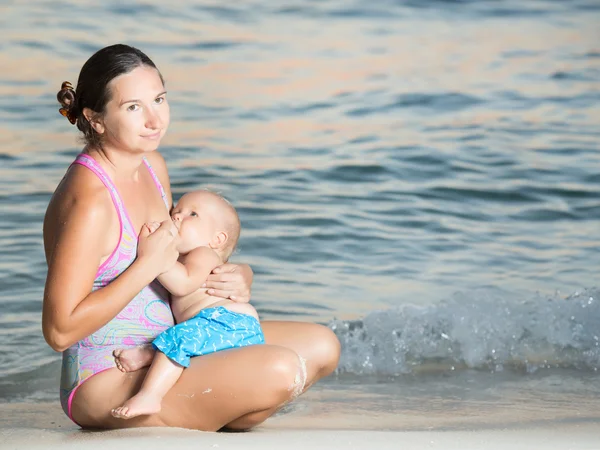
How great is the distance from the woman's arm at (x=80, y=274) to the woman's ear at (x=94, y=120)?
0.60 feet

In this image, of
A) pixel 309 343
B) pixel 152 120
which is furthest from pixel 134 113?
pixel 309 343

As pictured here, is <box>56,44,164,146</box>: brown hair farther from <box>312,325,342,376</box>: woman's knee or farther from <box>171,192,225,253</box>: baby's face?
<box>312,325,342,376</box>: woman's knee

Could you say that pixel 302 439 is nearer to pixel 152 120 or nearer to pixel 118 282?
pixel 118 282

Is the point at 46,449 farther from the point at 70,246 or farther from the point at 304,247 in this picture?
the point at 304,247

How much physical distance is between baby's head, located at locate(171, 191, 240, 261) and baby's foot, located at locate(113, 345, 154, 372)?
0.33m

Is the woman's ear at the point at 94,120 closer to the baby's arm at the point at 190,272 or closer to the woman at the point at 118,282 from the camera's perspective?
the woman at the point at 118,282

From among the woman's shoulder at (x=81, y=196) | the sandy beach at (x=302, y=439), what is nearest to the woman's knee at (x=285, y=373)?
the sandy beach at (x=302, y=439)

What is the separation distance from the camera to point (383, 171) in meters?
7.62

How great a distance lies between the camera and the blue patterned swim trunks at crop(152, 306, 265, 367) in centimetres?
260

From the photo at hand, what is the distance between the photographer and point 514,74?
9.85m

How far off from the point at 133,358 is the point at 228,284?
324 mm

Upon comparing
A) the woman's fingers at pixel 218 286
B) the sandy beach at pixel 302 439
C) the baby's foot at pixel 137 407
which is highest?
the woman's fingers at pixel 218 286

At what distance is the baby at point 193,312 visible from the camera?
102 inches

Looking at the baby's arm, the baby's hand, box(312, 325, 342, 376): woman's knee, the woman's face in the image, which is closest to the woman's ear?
the woman's face
